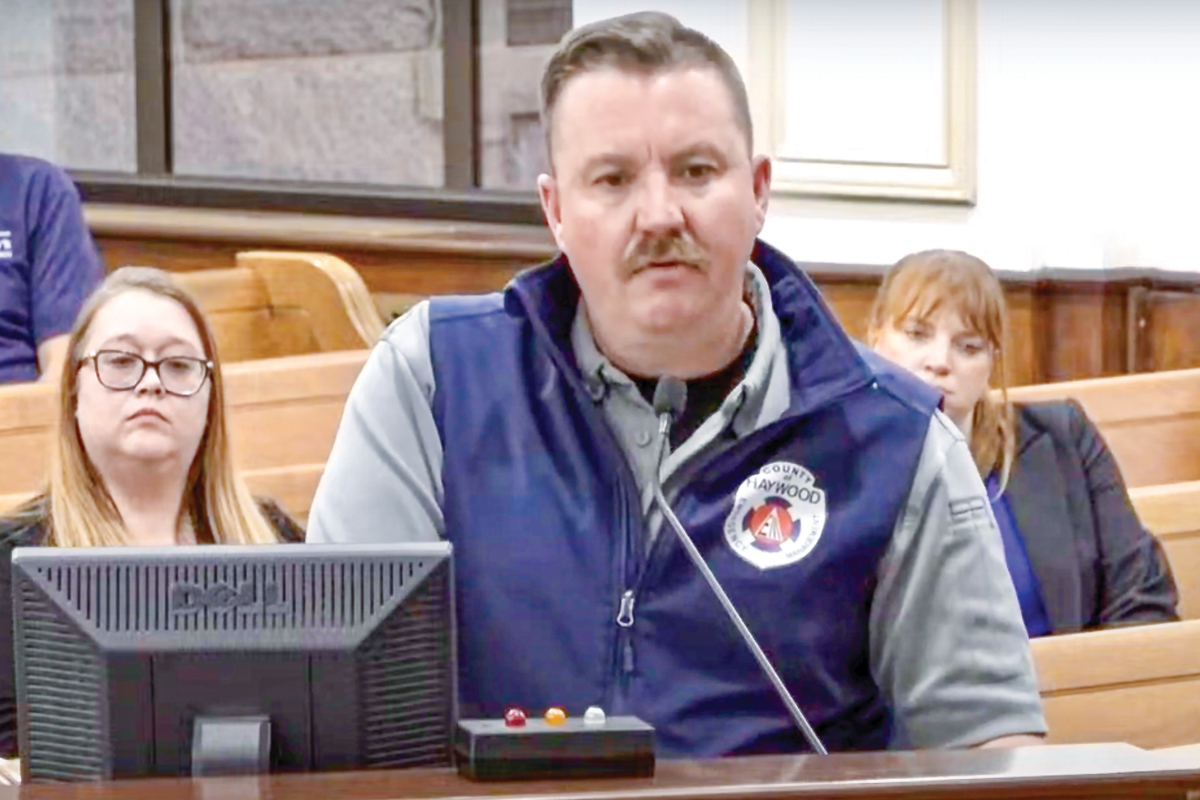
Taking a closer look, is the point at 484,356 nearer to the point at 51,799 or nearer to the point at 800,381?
the point at 800,381

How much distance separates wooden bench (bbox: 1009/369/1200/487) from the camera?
12.1 feet

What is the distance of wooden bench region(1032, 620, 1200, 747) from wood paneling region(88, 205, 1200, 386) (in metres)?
1.63

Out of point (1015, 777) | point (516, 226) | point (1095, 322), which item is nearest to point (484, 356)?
point (1015, 777)

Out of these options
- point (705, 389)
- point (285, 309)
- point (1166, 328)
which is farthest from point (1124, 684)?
point (285, 309)

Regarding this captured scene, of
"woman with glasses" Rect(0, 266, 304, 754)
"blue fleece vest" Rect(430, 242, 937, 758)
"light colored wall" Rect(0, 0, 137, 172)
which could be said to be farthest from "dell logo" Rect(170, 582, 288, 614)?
"light colored wall" Rect(0, 0, 137, 172)

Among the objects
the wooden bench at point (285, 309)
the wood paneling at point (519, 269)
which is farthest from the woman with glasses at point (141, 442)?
the wood paneling at point (519, 269)

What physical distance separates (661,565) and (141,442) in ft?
3.36

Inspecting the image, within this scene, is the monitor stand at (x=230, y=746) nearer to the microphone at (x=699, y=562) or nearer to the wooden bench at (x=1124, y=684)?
the microphone at (x=699, y=562)

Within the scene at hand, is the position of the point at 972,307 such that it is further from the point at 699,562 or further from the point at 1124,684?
the point at 699,562

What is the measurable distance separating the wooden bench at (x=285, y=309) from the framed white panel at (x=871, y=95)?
0.85 m

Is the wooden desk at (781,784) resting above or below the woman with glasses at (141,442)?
below

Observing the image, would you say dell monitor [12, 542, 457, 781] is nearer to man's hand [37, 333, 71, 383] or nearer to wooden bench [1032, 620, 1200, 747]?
wooden bench [1032, 620, 1200, 747]

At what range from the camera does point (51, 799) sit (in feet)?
3.94

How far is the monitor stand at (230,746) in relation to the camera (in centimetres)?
129
